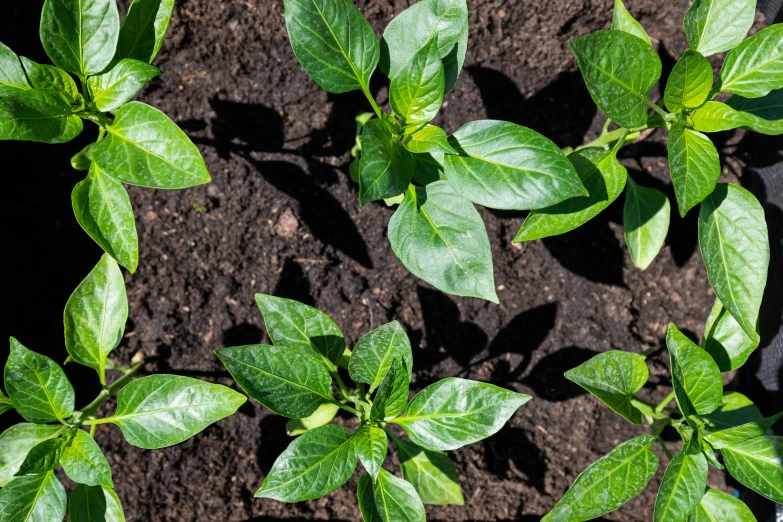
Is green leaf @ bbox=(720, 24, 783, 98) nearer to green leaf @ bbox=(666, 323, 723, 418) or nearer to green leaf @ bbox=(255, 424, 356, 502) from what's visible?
green leaf @ bbox=(666, 323, 723, 418)

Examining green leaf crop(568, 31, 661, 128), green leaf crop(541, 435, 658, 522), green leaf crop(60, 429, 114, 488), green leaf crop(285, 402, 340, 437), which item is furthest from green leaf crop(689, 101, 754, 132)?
green leaf crop(60, 429, 114, 488)

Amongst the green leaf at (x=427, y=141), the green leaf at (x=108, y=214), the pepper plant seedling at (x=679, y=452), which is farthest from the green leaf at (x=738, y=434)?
the green leaf at (x=108, y=214)

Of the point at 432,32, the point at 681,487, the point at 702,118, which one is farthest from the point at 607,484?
the point at 432,32

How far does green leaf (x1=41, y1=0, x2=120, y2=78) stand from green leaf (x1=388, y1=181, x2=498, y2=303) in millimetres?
837

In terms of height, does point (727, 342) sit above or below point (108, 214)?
below

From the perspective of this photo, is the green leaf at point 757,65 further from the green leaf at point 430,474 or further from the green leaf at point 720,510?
the green leaf at point 430,474

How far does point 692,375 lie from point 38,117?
5.78 feet

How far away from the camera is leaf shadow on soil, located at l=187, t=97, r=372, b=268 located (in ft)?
7.00

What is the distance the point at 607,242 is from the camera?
2254 mm

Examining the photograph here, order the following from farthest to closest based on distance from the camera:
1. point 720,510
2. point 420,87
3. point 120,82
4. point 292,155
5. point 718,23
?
point 292,155 < point 720,510 < point 718,23 < point 120,82 < point 420,87

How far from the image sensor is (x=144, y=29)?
1604 millimetres

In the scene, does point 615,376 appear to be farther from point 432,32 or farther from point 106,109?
point 106,109

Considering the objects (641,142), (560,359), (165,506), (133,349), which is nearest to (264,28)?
(133,349)

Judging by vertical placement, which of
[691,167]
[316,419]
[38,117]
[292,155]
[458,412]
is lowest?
[316,419]
